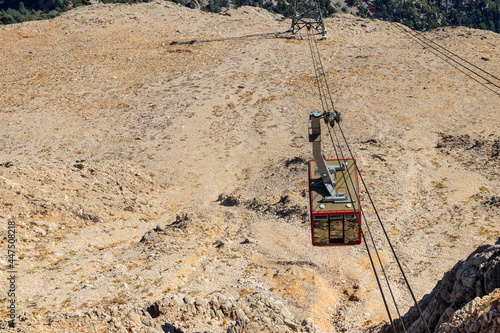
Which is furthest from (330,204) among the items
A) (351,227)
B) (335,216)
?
(351,227)

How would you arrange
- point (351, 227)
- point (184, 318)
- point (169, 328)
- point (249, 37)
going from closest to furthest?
point (169, 328) < point (184, 318) < point (351, 227) < point (249, 37)

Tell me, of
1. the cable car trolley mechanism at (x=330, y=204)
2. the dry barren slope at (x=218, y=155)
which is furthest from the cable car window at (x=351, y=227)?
the dry barren slope at (x=218, y=155)

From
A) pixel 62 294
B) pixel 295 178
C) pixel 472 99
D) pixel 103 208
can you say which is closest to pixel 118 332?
pixel 62 294

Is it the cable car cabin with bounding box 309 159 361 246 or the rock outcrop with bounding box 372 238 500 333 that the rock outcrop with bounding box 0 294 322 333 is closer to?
the cable car cabin with bounding box 309 159 361 246

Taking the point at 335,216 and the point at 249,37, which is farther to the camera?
the point at 249,37

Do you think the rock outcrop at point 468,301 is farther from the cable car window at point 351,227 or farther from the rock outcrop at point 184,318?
the rock outcrop at point 184,318

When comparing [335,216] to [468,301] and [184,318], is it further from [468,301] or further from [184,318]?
[184,318]

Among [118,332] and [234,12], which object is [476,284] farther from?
[234,12]
